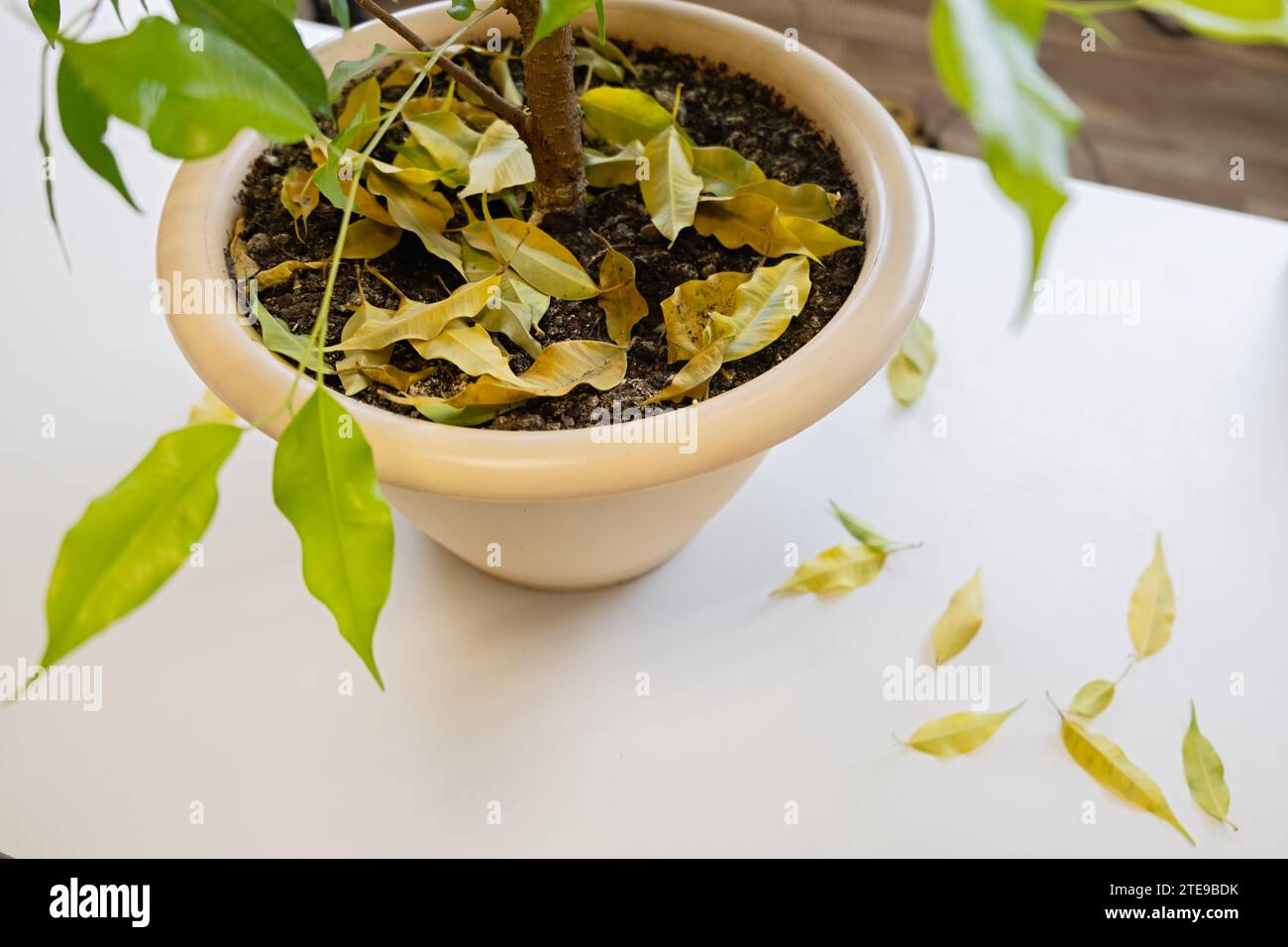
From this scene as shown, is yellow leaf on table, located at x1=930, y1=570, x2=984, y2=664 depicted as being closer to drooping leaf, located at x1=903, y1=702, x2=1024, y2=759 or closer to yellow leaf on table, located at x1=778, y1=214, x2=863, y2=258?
drooping leaf, located at x1=903, y1=702, x2=1024, y2=759

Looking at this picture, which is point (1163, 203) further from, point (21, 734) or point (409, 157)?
point (21, 734)

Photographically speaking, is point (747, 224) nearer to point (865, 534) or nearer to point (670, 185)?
point (670, 185)

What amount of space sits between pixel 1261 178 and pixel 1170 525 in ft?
2.97

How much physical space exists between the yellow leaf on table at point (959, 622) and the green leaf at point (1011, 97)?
15.4 inches

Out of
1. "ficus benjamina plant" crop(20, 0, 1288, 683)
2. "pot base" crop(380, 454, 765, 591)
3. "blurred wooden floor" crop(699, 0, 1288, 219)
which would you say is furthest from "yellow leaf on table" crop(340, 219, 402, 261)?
"blurred wooden floor" crop(699, 0, 1288, 219)

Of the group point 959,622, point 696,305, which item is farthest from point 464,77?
point 959,622

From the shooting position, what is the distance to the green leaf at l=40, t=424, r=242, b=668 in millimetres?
256

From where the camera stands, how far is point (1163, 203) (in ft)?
2.51

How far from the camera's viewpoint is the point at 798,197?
493 mm

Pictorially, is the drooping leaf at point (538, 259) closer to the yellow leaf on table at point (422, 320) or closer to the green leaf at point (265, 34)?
the yellow leaf on table at point (422, 320)

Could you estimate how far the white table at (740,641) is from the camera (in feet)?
1.66

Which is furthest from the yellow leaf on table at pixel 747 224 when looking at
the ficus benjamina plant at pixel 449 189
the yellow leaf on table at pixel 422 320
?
the yellow leaf on table at pixel 422 320

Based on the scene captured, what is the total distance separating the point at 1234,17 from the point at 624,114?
1.16ft
